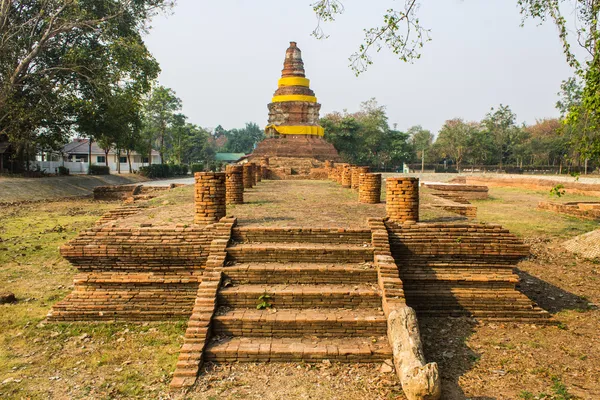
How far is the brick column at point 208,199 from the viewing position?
650cm

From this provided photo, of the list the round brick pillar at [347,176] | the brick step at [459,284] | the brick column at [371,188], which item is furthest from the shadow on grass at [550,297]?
the round brick pillar at [347,176]

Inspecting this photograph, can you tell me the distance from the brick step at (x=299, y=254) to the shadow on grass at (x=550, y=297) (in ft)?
8.62

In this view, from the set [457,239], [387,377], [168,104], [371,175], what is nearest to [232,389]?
[387,377]

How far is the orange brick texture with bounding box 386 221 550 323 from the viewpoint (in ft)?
18.1

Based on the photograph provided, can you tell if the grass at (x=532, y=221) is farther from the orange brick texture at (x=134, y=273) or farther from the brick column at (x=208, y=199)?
the orange brick texture at (x=134, y=273)

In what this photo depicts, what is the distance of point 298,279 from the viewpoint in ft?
17.3

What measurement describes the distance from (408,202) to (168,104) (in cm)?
4013

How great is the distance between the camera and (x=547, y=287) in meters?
7.04

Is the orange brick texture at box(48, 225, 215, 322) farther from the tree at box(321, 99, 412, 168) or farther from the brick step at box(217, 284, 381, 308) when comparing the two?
the tree at box(321, 99, 412, 168)

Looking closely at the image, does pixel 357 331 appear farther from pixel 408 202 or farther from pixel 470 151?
pixel 470 151

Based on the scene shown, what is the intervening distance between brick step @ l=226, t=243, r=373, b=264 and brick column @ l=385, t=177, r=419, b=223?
1.05 metres

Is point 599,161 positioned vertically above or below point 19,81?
below

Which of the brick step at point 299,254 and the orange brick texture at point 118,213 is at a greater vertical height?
the orange brick texture at point 118,213

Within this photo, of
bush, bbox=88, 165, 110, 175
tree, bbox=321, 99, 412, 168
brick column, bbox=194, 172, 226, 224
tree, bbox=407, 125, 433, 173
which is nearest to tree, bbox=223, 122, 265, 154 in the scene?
tree, bbox=407, 125, 433, 173
